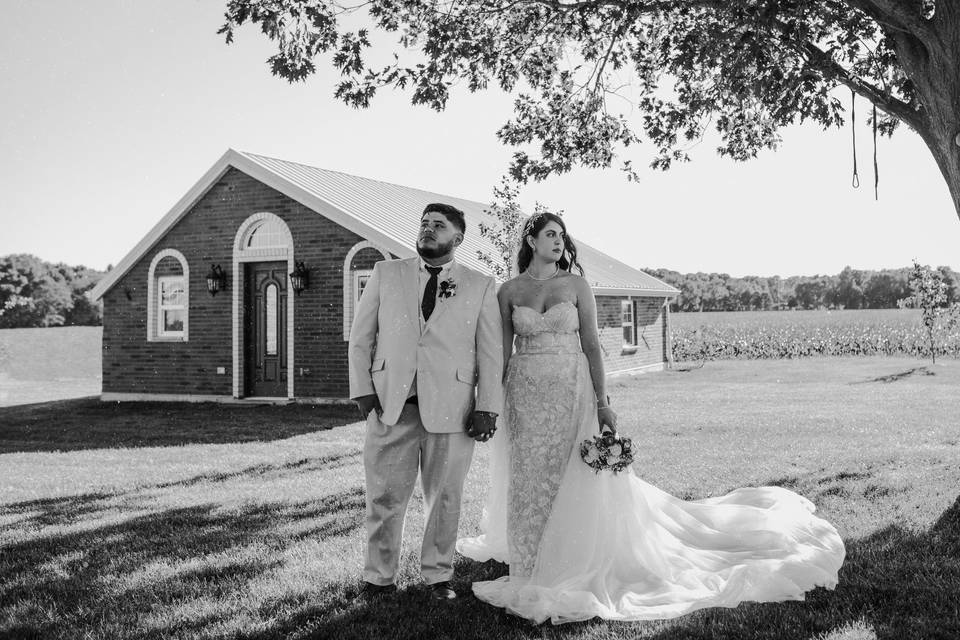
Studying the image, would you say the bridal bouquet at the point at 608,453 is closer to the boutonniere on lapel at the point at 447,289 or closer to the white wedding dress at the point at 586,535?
the white wedding dress at the point at 586,535

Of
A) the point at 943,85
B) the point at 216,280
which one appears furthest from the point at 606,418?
the point at 216,280

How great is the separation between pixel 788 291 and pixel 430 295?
9833 centimetres

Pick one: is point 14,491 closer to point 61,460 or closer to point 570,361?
point 61,460

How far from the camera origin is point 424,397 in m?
4.41

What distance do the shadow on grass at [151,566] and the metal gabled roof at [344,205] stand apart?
8.39 metres

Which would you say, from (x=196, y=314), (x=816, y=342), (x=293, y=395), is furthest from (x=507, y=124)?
(x=816, y=342)

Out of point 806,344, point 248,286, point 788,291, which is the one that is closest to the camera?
point 248,286

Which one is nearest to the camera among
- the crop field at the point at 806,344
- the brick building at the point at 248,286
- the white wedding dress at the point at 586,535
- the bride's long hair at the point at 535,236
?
the white wedding dress at the point at 586,535

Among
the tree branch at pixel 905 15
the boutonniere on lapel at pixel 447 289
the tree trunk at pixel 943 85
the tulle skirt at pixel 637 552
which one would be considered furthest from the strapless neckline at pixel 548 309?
the tree branch at pixel 905 15

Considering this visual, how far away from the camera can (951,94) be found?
229 inches

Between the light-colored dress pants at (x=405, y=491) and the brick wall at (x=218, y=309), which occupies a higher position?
the brick wall at (x=218, y=309)

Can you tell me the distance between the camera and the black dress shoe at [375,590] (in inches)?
174

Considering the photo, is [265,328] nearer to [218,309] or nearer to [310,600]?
[218,309]

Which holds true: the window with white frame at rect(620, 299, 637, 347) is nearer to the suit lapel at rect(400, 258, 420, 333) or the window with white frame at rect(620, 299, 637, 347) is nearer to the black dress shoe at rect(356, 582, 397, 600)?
the suit lapel at rect(400, 258, 420, 333)
